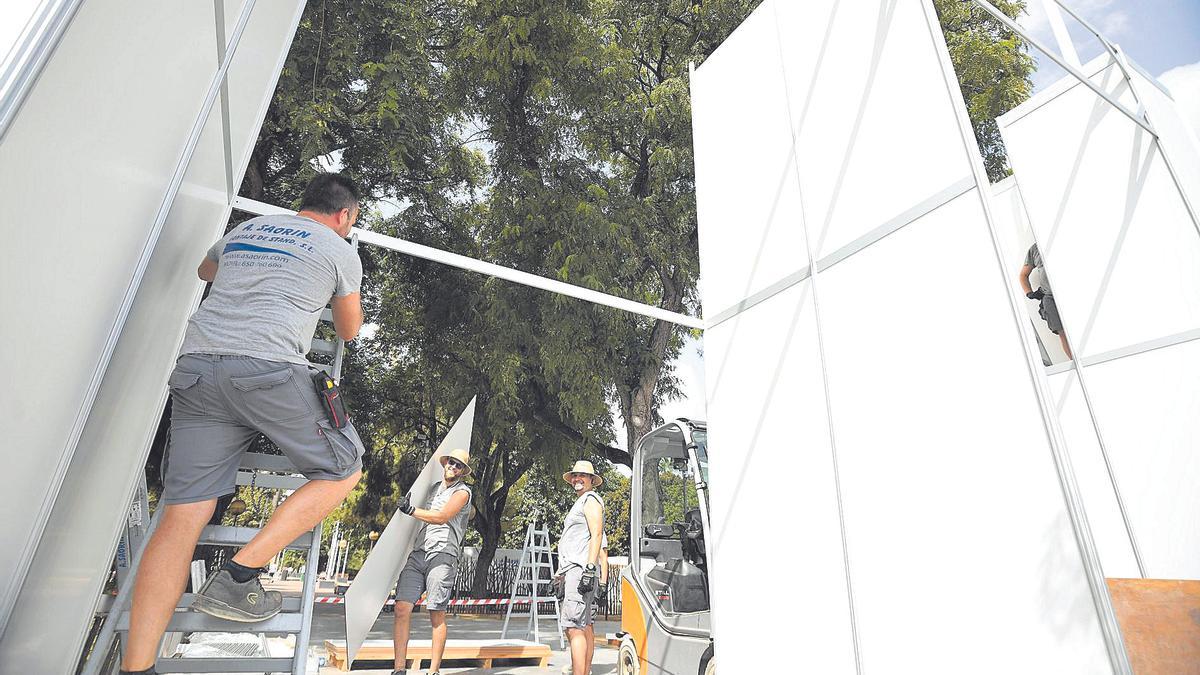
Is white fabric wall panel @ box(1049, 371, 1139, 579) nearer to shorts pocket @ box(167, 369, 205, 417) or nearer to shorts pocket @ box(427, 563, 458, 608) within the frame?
shorts pocket @ box(167, 369, 205, 417)

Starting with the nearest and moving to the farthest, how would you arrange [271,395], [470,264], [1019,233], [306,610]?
[271,395] < [306,610] < [470,264] < [1019,233]

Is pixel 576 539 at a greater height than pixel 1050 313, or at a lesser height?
lesser

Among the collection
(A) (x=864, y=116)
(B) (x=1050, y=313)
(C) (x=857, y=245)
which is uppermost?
(B) (x=1050, y=313)

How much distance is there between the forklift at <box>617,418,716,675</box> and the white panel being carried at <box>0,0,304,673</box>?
12.2 feet

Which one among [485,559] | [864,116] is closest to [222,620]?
[864,116]

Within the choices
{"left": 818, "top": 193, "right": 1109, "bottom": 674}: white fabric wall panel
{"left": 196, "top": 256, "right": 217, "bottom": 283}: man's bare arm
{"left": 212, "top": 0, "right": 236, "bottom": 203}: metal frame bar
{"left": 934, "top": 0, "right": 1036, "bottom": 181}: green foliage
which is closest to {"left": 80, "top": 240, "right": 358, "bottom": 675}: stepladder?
{"left": 196, "top": 256, "right": 217, "bottom": 283}: man's bare arm

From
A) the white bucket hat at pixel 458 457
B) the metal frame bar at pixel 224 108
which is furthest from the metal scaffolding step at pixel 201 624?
the white bucket hat at pixel 458 457

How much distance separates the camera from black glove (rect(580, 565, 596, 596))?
18.1 feet

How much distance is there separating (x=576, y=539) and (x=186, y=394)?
4132 millimetres

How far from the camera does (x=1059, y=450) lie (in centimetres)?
→ 170

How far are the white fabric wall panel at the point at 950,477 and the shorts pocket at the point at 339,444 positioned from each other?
1.81m

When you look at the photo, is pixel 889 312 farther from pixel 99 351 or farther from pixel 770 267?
pixel 99 351

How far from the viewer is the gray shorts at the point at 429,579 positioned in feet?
17.8

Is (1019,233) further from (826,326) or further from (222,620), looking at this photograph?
(222,620)
